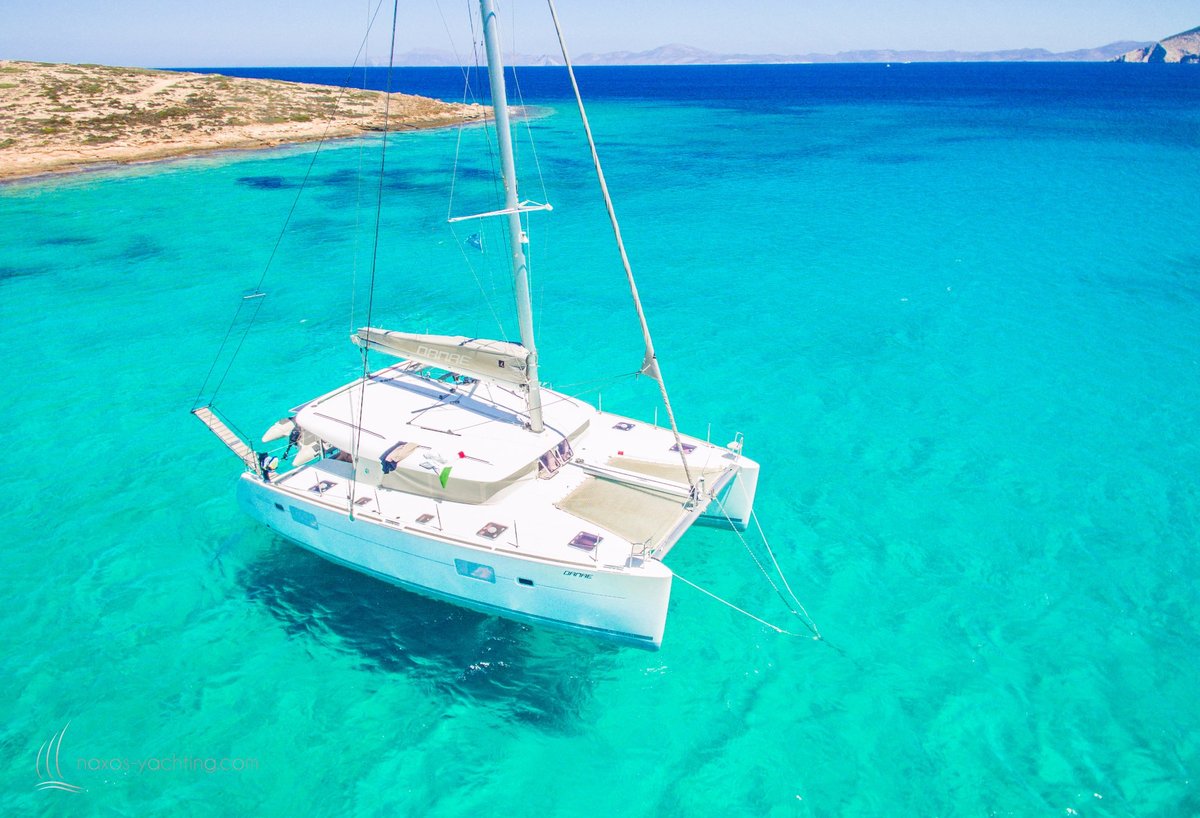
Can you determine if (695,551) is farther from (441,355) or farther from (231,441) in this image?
(231,441)

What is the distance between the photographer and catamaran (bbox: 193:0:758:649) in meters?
12.4

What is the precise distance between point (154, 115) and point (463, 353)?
249ft

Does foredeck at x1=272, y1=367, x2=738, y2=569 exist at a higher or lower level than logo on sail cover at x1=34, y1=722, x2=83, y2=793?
higher

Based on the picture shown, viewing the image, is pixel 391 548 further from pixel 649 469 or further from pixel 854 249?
pixel 854 249

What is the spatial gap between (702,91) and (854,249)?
134m

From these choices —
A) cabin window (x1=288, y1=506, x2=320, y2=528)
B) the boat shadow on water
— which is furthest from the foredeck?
the boat shadow on water

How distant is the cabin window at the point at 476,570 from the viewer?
12734 mm

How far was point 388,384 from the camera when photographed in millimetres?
17281

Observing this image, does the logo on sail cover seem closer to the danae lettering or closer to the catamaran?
the catamaran

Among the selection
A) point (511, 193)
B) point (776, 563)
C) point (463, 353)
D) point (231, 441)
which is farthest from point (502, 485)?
point (231, 441)

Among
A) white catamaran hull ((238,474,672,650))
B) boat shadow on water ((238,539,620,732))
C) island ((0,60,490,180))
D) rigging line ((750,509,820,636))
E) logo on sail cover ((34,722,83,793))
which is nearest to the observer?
logo on sail cover ((34,722,83,793))

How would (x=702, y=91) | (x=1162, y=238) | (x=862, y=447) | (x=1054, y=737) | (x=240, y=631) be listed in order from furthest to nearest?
(x=702, y=91), (x=1162, y=238), (x=862, y=447), (x=240, y=631), (x=1054, y=737)

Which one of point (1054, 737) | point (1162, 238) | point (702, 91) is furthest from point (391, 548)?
point (702, 91)

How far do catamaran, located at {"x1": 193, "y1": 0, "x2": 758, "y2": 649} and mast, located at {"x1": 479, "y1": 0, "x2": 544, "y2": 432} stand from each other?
0.04 meters
